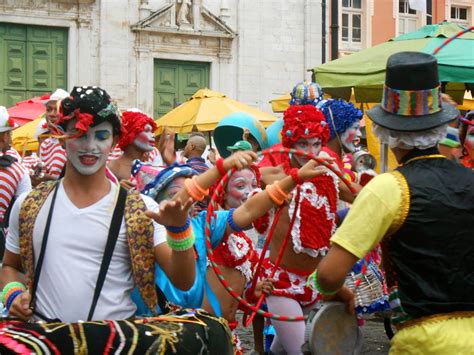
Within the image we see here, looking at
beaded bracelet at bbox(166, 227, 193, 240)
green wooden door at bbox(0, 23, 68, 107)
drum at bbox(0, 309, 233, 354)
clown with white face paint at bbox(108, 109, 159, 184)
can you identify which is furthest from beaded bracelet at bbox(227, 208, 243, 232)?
green wooden door at bbox(0, 23, 68, 107)

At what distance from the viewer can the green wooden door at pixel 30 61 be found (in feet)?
77.8

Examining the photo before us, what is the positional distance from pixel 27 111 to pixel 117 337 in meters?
14.2

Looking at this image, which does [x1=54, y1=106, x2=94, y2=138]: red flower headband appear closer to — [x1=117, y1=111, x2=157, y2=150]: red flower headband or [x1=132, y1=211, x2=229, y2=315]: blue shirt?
[x1=132, y1=211, x2=229, y2=315]: blue shirt

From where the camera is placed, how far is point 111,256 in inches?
166

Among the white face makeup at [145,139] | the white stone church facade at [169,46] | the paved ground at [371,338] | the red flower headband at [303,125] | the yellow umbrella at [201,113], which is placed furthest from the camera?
the white stone church facade at [169,46]

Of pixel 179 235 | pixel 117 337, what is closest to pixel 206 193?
pixel 179 235

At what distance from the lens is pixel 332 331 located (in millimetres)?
Result: 5156

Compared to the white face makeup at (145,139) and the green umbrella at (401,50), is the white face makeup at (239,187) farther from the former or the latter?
the green umbrella at (401,50)

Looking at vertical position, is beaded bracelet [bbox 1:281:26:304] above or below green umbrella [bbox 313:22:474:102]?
below

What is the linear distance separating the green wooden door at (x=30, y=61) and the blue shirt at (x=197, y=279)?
1899cm

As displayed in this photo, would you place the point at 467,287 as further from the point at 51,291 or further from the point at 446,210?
the point at 51,291

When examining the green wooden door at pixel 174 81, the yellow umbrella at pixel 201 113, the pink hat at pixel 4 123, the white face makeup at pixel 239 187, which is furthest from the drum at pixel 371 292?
the green wooden door at pixel 174 81

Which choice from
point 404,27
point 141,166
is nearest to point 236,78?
point 404,27

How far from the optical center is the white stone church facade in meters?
24.0
